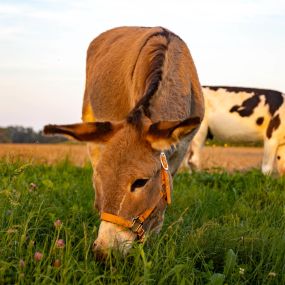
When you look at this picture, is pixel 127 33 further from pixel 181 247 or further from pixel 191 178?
pixel 181 247

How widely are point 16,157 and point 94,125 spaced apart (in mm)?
5087

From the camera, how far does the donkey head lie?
13.1 ft

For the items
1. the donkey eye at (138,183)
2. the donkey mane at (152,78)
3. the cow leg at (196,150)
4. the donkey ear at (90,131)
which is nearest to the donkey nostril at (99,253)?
the donkey eye at (138,183)

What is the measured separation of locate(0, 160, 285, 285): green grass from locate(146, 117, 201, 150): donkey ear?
30.2 inches

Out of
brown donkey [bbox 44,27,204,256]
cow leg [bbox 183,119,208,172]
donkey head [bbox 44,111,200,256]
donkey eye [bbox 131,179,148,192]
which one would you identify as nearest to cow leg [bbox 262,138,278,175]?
cow leg [bbox 183,119,208,172]

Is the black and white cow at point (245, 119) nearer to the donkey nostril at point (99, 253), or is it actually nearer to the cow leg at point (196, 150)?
the cow leg at point (196, 150)

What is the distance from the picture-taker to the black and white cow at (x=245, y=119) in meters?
13.9

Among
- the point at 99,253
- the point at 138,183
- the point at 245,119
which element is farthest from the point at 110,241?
the point at 245,119

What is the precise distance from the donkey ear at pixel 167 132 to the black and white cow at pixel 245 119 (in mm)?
9745

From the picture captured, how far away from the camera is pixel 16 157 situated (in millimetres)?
8992

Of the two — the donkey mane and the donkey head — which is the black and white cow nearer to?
the donkey mane

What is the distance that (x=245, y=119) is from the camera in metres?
14.0

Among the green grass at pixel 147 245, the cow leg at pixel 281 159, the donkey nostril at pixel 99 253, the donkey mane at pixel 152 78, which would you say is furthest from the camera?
the cow leg at pixel 281 159

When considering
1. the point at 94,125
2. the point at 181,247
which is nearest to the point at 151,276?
the point at 181,247
